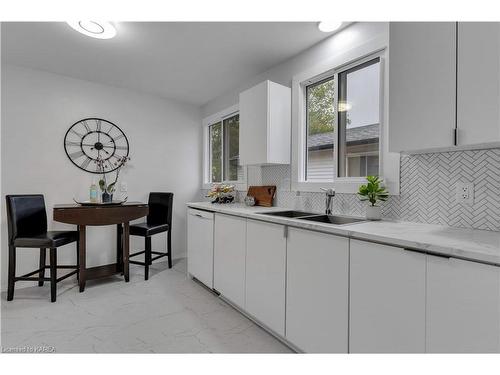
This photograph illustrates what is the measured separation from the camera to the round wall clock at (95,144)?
3174mm

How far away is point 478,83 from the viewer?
113 centimetres

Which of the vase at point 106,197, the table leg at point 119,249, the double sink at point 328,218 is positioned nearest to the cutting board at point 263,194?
the double sink at point 328,218

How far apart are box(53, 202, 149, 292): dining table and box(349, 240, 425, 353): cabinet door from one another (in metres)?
2.44

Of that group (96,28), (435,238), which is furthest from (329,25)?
(96,28)

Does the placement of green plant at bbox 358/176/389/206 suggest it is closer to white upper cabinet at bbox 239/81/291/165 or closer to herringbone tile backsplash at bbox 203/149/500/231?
herringbone tile backsplash at bbox 203/149/500/231

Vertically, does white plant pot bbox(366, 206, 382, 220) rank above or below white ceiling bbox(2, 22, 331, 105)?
below

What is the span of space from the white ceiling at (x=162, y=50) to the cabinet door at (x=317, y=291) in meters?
1.65

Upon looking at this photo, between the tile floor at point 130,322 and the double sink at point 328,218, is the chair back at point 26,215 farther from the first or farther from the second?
the double sink at point 328,218

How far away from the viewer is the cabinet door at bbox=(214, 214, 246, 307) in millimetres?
2166

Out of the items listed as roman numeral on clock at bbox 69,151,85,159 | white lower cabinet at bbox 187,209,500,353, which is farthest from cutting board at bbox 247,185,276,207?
roman numeral on clock at bbox 69,151,85,159

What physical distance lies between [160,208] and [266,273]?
212cm

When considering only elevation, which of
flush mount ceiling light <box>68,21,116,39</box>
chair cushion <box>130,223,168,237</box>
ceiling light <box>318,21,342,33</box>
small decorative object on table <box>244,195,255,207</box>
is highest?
Answer: ceiling light <box>318,21,342,33</box>

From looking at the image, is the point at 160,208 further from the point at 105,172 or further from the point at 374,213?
the point at 374,213
